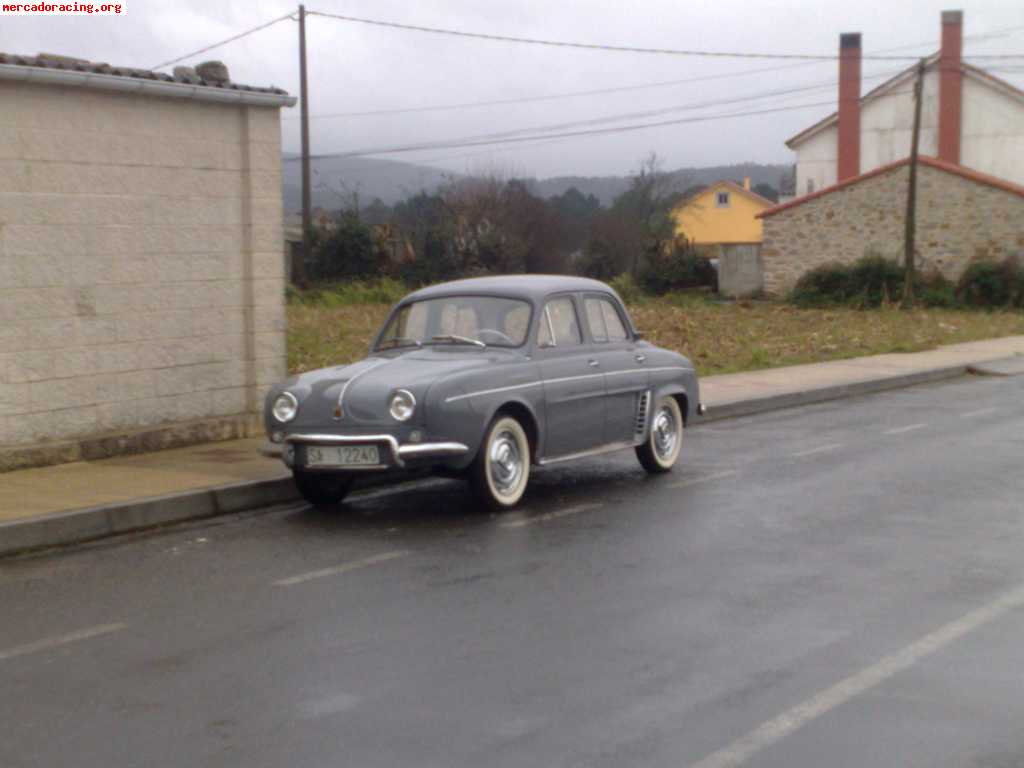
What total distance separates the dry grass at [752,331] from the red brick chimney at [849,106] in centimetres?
1552

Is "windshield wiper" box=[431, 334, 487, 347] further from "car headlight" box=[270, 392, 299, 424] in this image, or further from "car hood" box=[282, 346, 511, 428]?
"car headlight" box=[270, 392, 299, 424]

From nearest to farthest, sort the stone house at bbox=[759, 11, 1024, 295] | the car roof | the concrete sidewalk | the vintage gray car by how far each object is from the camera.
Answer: the concrete sidewalk → the vintage gray car → the car roof → the stone house at bbox=[759, 11, 1024, 295]

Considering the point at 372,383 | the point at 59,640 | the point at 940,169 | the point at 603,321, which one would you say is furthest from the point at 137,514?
the point at 940,169

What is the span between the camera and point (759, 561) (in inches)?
311

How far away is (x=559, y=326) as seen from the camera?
1052cm

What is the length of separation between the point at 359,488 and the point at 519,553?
288 centimetres

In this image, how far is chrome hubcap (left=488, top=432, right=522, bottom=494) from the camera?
9586mm

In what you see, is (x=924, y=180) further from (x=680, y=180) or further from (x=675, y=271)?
(x=680, y=180)

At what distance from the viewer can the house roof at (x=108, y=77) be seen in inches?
439

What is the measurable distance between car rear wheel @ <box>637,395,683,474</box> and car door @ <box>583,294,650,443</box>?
0.29 meters

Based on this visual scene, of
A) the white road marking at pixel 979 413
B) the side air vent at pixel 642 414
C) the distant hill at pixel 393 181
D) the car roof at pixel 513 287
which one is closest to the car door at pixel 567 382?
the car roof at pixel 513 287

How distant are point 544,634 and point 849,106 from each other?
166 ft

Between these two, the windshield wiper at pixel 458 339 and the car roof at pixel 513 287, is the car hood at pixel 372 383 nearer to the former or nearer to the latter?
the windshield wiper at pixel 458 339

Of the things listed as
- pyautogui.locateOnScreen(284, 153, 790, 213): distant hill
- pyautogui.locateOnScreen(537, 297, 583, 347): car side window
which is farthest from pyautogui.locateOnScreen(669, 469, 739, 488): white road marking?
pyautogui.locateOnScreen(284, 153, 790, 213): distant hill
